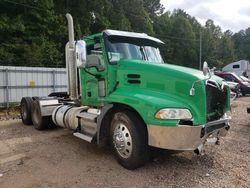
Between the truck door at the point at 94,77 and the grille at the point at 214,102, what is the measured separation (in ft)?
7.02

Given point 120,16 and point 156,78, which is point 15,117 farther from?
point 120,16

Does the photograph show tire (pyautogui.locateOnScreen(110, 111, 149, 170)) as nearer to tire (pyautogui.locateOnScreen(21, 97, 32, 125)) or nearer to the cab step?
the cab step

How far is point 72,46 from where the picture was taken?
6867mm

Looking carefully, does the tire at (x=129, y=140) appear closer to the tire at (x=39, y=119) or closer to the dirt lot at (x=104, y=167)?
the dirt lot at (x=104, y=167)

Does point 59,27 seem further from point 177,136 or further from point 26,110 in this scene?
point 177,136

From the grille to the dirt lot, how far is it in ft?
3.08

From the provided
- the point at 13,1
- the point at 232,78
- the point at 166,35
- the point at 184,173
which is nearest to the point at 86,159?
the point at 184,173

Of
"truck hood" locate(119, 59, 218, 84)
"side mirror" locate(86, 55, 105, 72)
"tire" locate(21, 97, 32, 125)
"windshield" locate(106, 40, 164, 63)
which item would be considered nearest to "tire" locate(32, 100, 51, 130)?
"tire" locate(21, 97, 32, 125)

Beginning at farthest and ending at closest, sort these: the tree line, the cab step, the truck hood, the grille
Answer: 1. the tree line
2. the cab step
3. the grille
4. the truck hood

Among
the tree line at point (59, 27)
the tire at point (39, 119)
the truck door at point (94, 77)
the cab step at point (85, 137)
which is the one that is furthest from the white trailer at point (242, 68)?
the cab step at point (85, 137)

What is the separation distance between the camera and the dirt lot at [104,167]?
4.52 metres

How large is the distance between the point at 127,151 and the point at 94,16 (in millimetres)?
32672

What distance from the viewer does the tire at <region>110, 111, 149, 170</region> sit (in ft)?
15.6

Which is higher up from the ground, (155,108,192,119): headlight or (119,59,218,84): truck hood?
(119,59,218,84): truck hood
